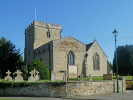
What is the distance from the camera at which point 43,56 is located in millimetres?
31594

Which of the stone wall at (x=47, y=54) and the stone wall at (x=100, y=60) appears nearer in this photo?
the stone wall at (x=47, y=54)

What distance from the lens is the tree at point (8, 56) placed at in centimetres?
3550

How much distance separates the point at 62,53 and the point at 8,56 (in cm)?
1605

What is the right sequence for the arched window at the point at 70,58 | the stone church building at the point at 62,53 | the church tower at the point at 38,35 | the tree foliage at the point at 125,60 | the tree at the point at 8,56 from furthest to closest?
the tree foliage at the point at 125,60 → the church tower at the point at 38,35 → the tree at the point at 8,56 → the arched window at the point at 70,58 → the stone church building at the point at 62,53

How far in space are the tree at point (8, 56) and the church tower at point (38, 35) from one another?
11.4 ft

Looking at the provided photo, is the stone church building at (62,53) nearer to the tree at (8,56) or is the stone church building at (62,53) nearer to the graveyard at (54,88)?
the tree at (8,56)

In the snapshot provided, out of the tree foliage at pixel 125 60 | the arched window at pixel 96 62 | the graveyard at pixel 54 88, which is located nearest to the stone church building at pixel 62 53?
the arched window at pixel 96 62

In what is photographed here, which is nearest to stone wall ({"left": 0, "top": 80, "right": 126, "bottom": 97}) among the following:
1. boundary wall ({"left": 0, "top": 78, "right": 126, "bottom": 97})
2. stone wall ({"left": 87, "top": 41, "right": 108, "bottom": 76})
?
boundary wall ({"left": 0, "top": 78, "right": 126, "bottom": 97})

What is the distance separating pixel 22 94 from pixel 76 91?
5035mm

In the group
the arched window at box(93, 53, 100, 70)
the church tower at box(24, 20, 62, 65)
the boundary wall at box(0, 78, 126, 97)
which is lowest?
the boundary wall at box(0, 78, 126, 97)

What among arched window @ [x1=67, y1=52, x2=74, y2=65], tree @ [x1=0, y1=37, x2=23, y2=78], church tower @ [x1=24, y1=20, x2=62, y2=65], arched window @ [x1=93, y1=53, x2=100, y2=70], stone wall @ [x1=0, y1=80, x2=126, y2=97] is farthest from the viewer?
church tower @ [x1=24, y1=20, x2=62, y2=65]

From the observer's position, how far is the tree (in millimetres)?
35500

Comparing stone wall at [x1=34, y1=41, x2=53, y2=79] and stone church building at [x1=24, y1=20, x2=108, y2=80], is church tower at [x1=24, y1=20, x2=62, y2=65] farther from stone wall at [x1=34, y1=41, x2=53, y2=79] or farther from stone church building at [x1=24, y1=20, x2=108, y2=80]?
stone wall at [x1=34, y1=41, x2=53, y2=79]

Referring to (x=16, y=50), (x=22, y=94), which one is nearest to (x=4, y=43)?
(x=16, y=50)
